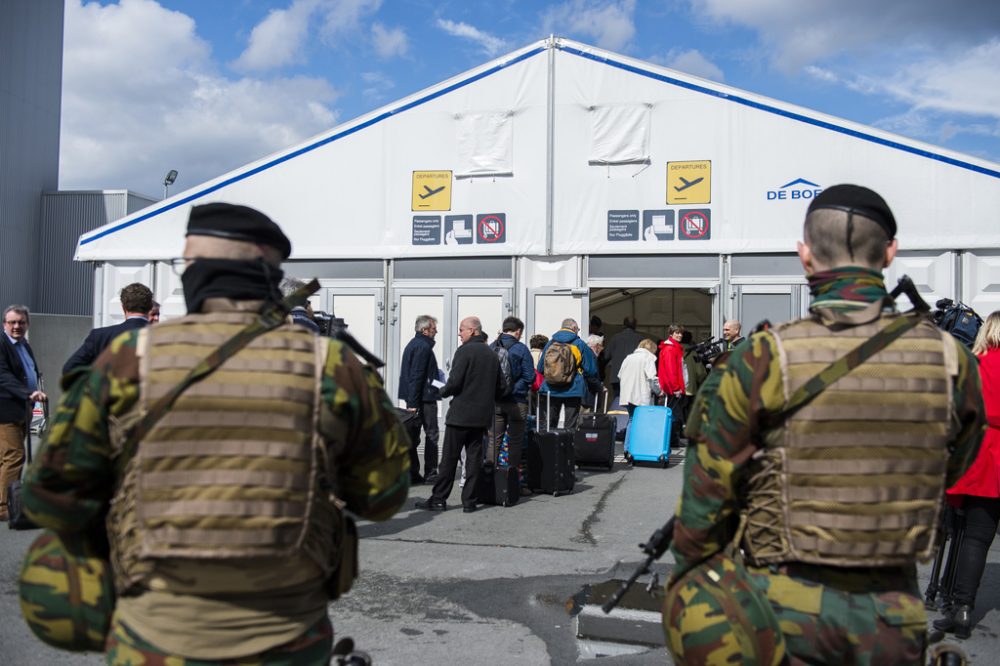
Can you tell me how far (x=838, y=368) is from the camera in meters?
2.32

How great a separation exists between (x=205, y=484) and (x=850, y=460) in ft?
5.22

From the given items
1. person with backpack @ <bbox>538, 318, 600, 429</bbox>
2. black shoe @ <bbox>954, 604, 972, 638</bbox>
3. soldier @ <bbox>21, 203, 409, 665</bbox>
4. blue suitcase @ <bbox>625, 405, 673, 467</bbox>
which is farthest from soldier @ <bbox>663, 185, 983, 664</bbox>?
blue suitcase @ <bbox>625, 405, 673, 467</bbox>

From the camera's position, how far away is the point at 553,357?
11.6 meters

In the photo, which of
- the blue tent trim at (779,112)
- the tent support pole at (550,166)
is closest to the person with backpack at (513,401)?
the tent support pole at (550,166)

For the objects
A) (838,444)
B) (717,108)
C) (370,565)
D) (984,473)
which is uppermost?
(717,108)

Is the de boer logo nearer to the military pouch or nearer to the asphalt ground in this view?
the asphalt ground

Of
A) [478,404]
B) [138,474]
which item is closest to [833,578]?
[138,474]

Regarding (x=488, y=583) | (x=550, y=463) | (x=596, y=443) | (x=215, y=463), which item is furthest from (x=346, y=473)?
(x=596, y=443)

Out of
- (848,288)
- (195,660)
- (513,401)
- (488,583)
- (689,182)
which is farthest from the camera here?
(689,182)

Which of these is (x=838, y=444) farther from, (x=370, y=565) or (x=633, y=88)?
(x=633, y=88)

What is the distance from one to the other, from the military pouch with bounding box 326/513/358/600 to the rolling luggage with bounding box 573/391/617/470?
30.5 feet

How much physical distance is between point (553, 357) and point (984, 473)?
6717 mm

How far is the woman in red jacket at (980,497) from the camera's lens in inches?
204

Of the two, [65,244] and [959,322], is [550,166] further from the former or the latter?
[65,244]
